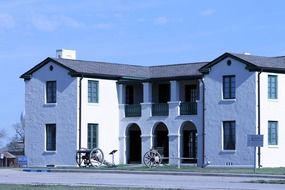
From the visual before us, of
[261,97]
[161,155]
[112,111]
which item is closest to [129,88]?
[112,111]

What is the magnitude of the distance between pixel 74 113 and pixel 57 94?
90.4 inches

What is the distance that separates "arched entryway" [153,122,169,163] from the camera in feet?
186

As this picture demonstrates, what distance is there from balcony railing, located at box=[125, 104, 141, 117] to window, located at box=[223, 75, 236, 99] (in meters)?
7.71

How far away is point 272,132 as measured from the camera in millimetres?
51281

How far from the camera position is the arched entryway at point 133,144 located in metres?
58.5

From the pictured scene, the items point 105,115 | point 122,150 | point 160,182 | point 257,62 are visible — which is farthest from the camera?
point 122,150

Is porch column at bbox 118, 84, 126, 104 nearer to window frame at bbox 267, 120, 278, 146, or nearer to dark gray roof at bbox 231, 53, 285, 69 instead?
dark gray roof at bbox 231, 53, 285, 69

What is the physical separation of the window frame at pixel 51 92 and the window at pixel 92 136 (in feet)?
11.0

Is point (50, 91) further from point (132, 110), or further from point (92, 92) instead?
point (132, 110)

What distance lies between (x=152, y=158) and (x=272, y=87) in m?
8.58

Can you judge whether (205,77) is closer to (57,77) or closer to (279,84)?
(279,84)

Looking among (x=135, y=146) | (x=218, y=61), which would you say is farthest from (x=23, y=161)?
(x=218, y=61)

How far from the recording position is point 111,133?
57812 millimetres

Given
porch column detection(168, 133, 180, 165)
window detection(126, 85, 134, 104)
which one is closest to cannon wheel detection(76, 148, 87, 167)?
porch column detection(168, 133, 180, 165)
